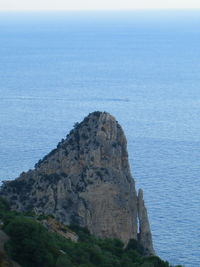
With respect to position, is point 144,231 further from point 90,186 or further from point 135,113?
point 135,113

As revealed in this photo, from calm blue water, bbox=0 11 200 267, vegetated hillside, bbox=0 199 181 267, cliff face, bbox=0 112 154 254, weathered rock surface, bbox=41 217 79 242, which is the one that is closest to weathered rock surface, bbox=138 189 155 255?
cliff face, bbox=0 112 154 254

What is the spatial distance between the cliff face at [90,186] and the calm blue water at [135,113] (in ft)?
41.2

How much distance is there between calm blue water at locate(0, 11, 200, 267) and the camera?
190 feet

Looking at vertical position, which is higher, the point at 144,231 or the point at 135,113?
the point at 135,113

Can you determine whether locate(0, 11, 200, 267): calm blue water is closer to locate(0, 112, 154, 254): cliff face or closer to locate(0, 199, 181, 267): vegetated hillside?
locate(0, 112, 154, 254): cliff face

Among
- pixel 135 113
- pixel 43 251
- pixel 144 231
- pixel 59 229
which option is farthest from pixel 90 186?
pixel 135 113

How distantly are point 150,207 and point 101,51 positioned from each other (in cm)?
12744

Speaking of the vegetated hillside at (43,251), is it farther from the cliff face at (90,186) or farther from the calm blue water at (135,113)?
the calm blue water at (135,113)

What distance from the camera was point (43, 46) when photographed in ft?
647

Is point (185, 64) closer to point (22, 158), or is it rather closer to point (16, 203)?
point (22, 158)

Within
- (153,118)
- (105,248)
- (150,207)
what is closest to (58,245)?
(105,248)

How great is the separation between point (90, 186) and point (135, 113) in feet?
200

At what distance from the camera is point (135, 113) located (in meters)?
96.0

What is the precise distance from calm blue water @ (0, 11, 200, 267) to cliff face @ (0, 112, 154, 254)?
12558 millimetres
